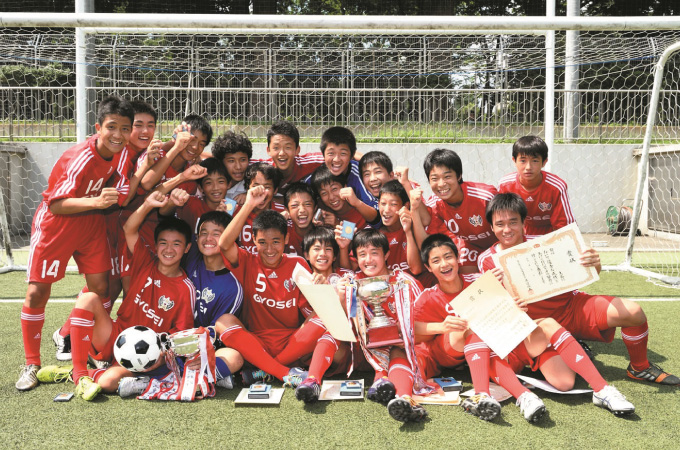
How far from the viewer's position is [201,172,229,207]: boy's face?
332cm

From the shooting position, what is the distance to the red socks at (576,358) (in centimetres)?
236

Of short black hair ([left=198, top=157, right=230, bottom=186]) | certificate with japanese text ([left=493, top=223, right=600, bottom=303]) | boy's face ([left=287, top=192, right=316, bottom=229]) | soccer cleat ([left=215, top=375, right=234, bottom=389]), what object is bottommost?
soccer cleat ([left=215, top=375, right=234, bottom=389])

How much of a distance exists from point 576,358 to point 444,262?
74 centimetres

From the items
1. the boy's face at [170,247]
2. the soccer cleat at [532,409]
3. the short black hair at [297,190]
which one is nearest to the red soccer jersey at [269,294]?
the boy's face at [170,247]

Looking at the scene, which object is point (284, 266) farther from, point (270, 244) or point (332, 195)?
point (332, 195)

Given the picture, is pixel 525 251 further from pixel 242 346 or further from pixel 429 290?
pixel 242 346

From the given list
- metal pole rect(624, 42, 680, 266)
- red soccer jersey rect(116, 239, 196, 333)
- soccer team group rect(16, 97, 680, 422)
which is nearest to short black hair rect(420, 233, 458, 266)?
soccer team group rect(16, 97, 680, 422)

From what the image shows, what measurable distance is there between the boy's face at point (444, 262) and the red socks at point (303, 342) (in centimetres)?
65

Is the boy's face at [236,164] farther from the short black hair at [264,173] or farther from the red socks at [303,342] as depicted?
the red socks at [303,342]

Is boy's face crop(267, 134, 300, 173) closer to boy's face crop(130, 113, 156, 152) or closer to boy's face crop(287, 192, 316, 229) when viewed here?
boy's face crop(287, 192, 316, 229)

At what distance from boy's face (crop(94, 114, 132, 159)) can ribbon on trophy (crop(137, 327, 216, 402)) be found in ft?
3.47

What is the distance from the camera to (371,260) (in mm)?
2781

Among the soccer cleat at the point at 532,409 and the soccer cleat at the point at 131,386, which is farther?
the soccer cleat at the point at 131,386

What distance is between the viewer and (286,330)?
2869 mm
